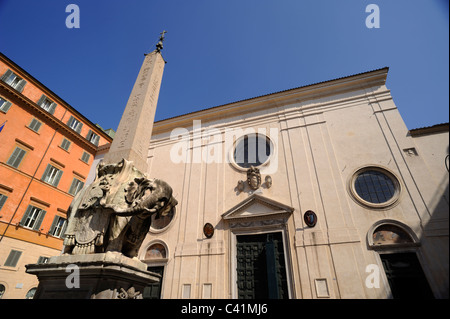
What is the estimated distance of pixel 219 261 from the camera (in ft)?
33.0

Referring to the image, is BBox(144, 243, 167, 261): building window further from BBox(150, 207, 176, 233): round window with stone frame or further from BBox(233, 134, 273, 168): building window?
BBox(233, 134, 273, 168): building window

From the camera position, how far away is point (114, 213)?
3.71m

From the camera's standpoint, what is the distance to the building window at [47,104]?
1598cm

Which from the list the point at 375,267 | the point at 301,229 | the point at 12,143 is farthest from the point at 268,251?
the point at 12,143

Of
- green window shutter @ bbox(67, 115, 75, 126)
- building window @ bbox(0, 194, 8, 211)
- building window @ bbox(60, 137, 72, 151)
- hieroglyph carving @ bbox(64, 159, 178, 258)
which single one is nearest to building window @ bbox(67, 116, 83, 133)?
green window shutter @ bbox(67, 115, 75, 126)

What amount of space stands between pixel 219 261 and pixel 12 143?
Answer: 13.9m

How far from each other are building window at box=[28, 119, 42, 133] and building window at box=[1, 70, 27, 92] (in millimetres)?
2097

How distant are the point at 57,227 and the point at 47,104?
28.1 ft

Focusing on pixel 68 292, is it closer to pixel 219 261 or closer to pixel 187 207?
pixel 219 261

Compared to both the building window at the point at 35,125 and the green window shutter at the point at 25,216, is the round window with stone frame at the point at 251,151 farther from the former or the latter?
the building window at the point at 35,125

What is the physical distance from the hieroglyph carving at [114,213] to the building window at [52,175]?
1404cm

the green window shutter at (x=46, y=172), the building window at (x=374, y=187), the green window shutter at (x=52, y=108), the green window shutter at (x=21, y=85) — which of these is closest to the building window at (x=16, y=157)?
the green window shutter at (x=46, y=172)

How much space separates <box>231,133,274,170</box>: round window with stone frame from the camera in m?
12.3

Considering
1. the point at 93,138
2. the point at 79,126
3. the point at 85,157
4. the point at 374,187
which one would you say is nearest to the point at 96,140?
the point at 93,138
